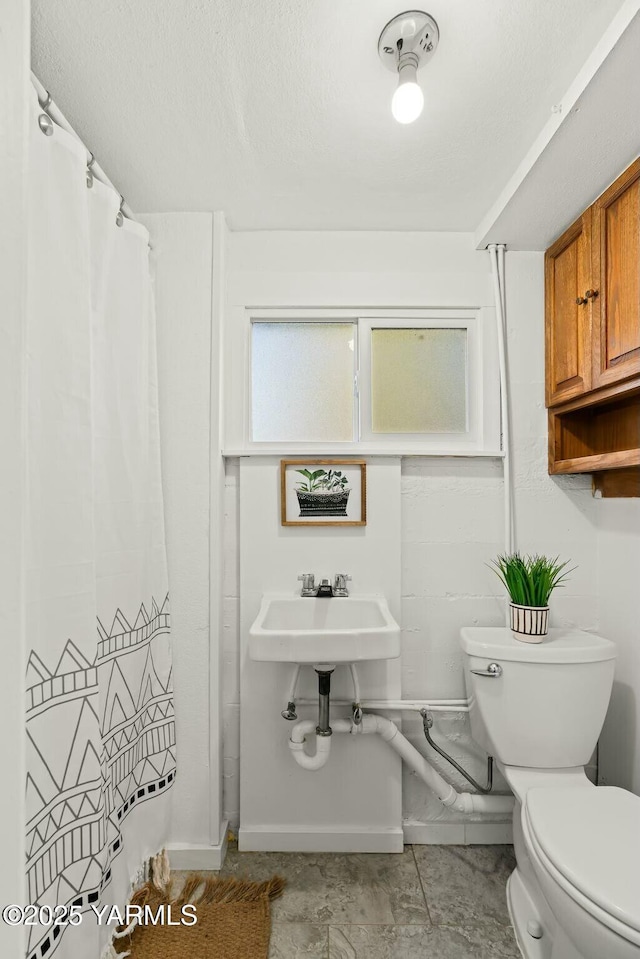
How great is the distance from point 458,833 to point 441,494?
1.22 m

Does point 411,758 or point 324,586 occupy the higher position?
point 324,586

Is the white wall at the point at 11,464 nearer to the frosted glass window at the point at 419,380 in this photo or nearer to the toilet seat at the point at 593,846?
the toilet seat at the point at 593,846

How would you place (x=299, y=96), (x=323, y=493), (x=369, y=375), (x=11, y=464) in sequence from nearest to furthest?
(x=11, y=464) < (x=299, y=96) < (x=323, y=493) < (x=369, y=375)

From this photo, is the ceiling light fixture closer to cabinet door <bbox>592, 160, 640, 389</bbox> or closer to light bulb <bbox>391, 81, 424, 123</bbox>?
light bulb <bbox>391, 81, 424, 123</bbox>

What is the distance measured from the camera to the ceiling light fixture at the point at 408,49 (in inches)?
43.3

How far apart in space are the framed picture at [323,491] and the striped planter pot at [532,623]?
2.07 feet

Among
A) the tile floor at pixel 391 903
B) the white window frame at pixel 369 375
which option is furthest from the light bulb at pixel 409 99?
the tile floor at pixel 391 903

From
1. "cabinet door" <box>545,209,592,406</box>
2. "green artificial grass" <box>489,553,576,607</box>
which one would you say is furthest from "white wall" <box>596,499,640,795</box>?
"cabinet door" <box>545,209,592,406</box>

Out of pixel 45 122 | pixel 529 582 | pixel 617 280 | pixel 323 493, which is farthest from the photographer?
pixel 323 493

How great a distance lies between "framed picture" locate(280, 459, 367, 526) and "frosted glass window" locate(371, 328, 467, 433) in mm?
234

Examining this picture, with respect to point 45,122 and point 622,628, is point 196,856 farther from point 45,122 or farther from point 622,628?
point 45,122

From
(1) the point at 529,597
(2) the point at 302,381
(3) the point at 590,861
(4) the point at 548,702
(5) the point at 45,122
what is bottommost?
(3) the point at 590,861

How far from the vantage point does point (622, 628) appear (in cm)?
179

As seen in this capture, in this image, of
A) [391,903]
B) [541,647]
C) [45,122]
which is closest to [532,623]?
[541,647]
